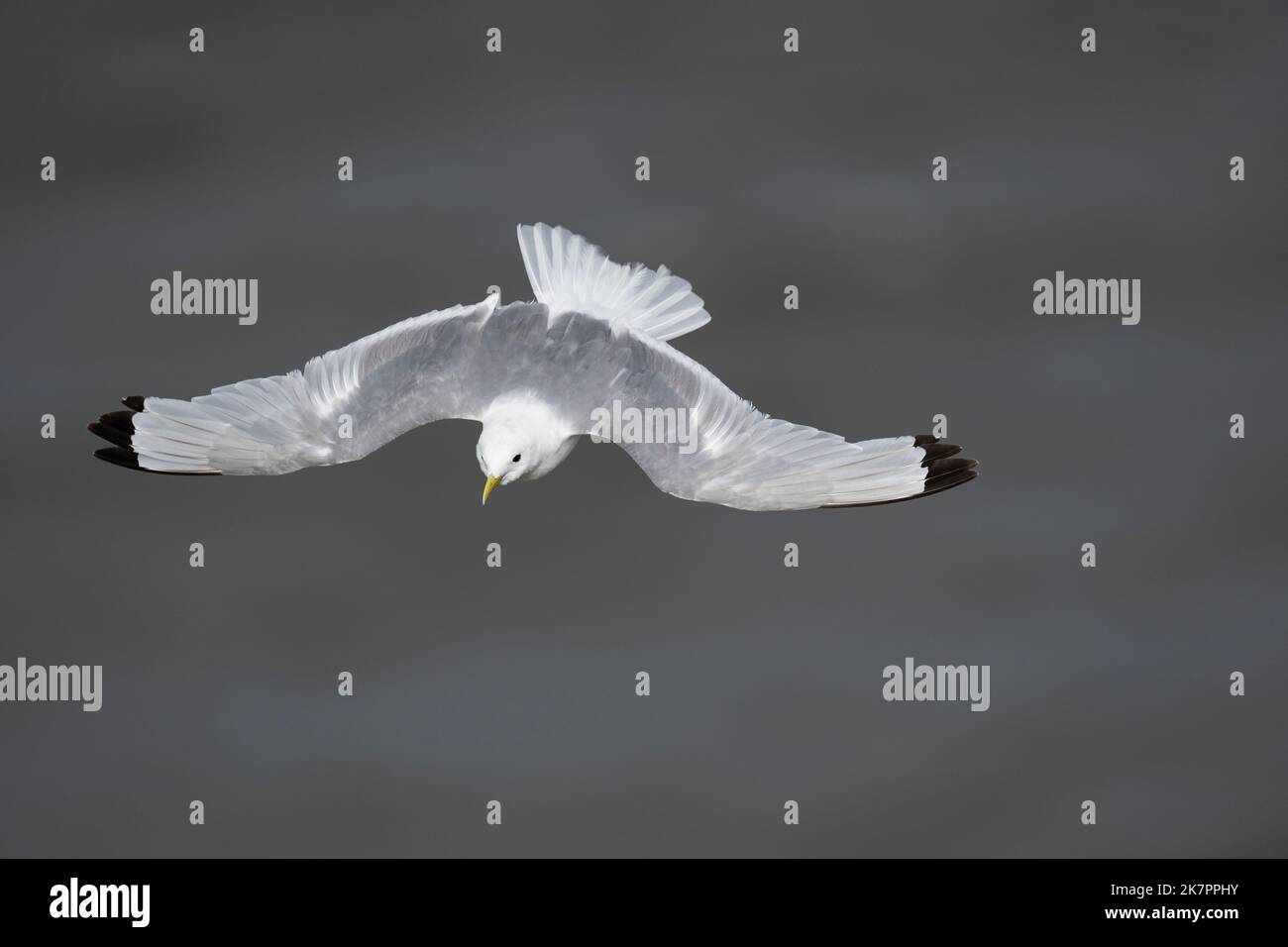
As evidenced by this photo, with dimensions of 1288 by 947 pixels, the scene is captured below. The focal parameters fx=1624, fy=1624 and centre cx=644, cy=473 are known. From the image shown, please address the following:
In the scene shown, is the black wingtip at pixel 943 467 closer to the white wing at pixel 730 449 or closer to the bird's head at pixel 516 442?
the white wing at pixel 730 449

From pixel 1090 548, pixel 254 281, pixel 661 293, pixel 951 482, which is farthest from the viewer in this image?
pixel 1090 548

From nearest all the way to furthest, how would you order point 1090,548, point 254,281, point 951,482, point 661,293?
point 951,482, point 661,293, point 254,281, point 1090,548

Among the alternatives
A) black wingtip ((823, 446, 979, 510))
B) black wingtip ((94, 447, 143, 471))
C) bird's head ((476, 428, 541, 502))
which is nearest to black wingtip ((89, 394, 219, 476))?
black wingtip ((94, 447, 143, 471))

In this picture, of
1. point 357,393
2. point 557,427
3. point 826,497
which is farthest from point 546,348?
point 826,497

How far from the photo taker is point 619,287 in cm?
262

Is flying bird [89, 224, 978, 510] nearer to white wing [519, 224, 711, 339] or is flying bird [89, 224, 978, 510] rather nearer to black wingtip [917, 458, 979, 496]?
black wingtip [917, 458, 979, 496]

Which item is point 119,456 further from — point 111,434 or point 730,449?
point 730,449

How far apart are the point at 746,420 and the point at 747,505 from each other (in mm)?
127

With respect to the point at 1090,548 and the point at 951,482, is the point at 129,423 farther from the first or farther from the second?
the point at 1090,548

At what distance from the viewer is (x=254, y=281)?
282 cm

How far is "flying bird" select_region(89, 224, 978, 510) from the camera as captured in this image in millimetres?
2389

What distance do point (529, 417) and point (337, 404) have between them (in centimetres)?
31

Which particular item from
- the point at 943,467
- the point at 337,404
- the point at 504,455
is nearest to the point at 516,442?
the point at 504,455

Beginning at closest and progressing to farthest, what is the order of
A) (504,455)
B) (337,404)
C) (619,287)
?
(504,455), (337,404), (619,287)
